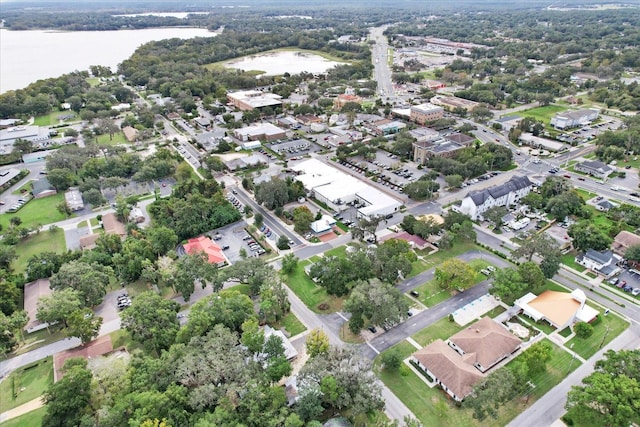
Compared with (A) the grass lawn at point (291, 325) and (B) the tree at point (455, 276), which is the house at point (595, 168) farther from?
(A) the grass lawn at point (291, 325)

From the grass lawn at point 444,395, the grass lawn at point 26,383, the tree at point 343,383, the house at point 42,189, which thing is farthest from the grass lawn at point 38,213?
the grass lawn at point 444,395

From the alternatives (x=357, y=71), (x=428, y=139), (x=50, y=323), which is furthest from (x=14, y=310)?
(x=357, y=71)

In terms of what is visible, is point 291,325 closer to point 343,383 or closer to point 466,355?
point 343,383

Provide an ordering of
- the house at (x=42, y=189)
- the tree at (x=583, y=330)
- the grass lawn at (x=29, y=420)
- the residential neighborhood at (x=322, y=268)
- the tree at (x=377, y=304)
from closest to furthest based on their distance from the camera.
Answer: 1. the residential neighborhood at (x=322, y=268)
2. the grass lawn at (x=29, y=420)
3. the tree at (x=377, y=304)
4. the tree at (x=583, y=330)
5. the house at (x=42, y=189)

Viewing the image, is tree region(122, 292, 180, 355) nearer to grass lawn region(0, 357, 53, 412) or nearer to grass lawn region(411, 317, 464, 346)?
grass lawn region(0, 357, 53, 412)

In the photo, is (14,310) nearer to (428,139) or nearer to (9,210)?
(9,210)

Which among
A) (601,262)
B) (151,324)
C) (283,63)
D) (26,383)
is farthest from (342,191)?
(283,63)
